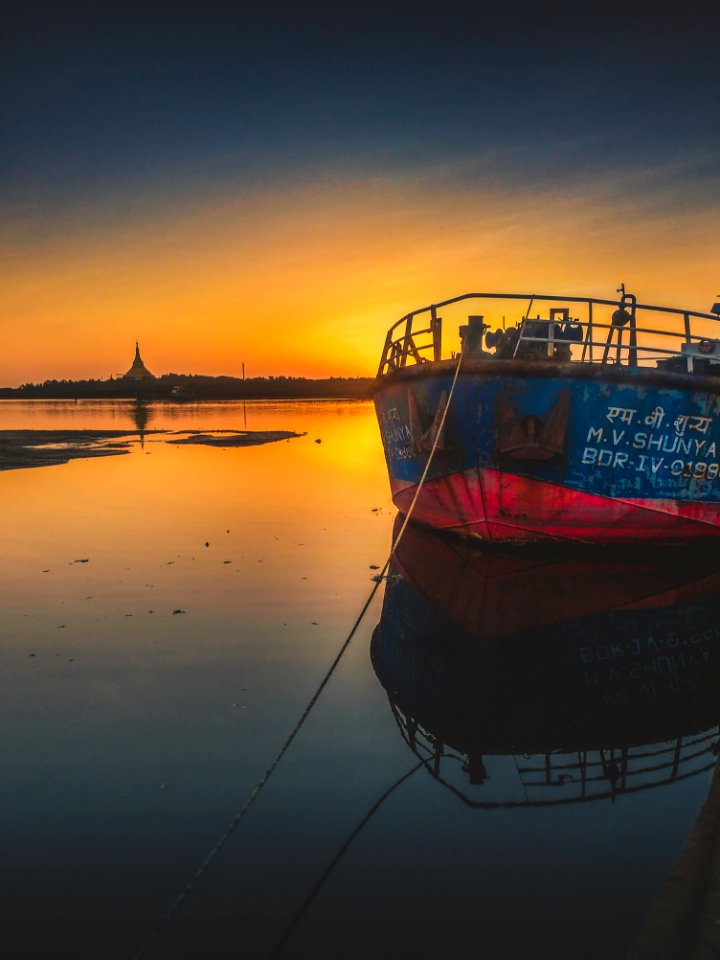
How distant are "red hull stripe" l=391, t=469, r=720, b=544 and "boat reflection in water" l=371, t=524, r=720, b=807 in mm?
499

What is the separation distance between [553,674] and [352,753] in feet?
6.93

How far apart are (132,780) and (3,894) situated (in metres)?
0.99

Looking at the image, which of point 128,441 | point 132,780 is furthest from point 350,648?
point 128,441

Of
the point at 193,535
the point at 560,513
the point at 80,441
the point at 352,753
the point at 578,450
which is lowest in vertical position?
the point at 193,535

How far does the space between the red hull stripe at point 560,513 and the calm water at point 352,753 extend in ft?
1.98

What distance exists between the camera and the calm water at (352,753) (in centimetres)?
287

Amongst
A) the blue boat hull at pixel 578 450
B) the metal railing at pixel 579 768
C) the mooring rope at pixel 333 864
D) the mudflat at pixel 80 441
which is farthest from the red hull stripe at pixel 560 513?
the mudflat at pixel 80 441

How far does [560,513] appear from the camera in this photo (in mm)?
9789

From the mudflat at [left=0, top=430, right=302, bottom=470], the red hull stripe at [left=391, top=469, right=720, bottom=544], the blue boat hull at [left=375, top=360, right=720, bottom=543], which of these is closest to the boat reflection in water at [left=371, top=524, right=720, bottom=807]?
the red hull stripe at [left=391, top=469, right=720, bottom=544]

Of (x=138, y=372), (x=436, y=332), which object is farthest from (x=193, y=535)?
(x=138, y=372)

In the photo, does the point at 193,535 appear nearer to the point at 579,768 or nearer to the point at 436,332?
the point at 436,332

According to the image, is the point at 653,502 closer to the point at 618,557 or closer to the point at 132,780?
the point at 618,557

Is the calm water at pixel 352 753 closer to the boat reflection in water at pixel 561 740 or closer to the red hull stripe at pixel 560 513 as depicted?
the boat reflection in water at pixel 561 740

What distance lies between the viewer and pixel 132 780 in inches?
156
